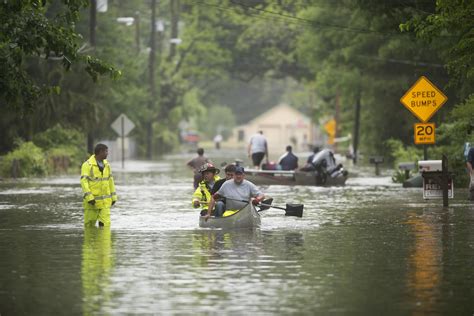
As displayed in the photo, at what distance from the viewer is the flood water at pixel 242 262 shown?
13.3m

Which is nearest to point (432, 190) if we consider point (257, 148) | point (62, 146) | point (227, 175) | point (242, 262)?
point (227, 175)

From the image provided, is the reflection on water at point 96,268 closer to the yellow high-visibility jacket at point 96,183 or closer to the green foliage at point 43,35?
the yellow high-visibility jacket at point 96,183

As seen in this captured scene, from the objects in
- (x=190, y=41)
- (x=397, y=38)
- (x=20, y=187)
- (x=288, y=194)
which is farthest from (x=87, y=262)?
(x=190, y=41)

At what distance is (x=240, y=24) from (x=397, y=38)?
49.2 meters

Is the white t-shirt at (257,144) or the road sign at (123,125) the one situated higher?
the road sign at (123,125)

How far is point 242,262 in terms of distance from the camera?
17.4 metres

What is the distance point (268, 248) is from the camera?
19.5m

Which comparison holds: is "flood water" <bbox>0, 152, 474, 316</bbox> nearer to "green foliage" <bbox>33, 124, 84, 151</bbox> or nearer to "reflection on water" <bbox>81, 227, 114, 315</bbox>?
"reflection on water" <bbox>81, 227, 114, 315</bbox>

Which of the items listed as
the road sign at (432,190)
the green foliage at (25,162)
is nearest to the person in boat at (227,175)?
the road sign at (432,190)

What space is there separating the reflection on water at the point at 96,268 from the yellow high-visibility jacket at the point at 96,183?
23.1 inches

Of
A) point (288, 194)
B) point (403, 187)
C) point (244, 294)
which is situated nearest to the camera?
point (244, 294)

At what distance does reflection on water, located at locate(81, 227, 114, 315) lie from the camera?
44.0ft

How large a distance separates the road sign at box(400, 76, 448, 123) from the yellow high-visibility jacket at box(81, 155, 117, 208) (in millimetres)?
13214

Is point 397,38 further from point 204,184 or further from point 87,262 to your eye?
point 87,262
